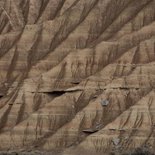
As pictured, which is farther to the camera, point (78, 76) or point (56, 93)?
point (78, 76)

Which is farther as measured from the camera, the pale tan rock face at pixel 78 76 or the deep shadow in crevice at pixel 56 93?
the deep shadow in crevice at pixel 56 93

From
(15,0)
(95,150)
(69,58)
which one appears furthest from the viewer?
(15,0)

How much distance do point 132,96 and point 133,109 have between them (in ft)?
12.0

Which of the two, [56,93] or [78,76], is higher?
[78,76]

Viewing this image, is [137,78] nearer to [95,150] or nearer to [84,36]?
[95,150]

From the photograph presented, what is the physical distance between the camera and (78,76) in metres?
101

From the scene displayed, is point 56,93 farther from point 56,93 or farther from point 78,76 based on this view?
point 78,76

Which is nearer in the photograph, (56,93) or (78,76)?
(56,93)

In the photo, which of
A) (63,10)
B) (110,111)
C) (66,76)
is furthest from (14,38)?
(110,111)

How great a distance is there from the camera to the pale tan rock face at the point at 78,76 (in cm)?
9006

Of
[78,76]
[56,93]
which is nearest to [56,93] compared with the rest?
[56,93]

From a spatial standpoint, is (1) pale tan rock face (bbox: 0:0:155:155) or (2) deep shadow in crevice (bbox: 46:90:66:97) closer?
(1) pale tan rock face (bbox: 0:0:155:155)

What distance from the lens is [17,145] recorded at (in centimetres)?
9588

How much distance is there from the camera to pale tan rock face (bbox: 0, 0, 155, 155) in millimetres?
90062
